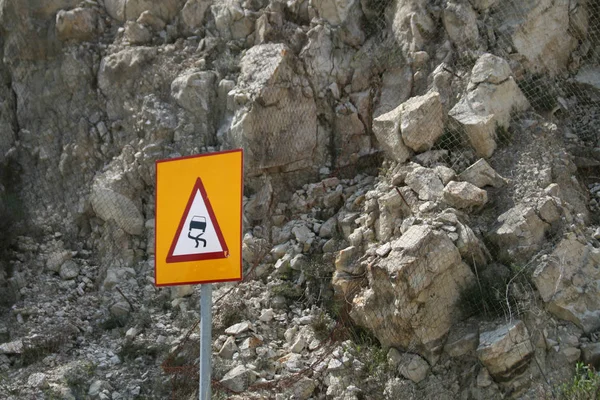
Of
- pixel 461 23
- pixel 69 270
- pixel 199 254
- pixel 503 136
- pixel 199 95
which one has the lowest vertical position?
pixel 199 254

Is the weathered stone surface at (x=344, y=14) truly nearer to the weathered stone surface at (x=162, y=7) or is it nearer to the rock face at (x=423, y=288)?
the weathered stone surface at (x=162, y=7)

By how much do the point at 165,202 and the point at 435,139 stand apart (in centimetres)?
356

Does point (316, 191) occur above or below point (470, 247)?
above

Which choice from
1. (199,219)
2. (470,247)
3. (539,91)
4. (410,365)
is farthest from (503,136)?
(199,219)

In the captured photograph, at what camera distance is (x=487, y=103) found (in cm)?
616

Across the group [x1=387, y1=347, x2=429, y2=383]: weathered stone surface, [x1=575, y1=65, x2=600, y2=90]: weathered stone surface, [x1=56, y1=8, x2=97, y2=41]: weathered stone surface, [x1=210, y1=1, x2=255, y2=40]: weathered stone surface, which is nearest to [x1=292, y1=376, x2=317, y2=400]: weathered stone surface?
[x1=387, y1=347, x2=429, y2=383]: weathered stone surface

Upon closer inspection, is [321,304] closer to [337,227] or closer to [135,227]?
[337,227]

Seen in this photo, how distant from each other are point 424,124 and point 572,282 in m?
1.85

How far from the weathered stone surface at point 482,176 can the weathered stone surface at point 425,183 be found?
244 millimetres

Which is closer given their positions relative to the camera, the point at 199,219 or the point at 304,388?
the point at 199,219

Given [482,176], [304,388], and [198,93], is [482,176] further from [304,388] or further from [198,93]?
[198,93]

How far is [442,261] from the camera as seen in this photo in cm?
530

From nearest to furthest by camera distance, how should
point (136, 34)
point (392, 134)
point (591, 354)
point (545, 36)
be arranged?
point (591, 354), point (392, 134), point (545, 36), point (136, 34)

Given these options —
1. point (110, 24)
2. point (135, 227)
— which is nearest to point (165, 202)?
point (135, 227)
